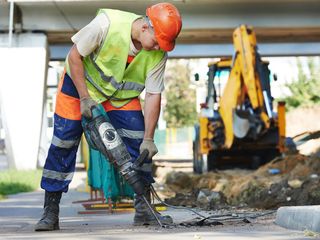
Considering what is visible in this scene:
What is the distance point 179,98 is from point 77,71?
187ft

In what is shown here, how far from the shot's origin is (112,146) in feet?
25.2

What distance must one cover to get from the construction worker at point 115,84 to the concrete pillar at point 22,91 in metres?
19.8

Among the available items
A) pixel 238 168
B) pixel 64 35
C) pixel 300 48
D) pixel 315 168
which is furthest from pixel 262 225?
pixel 300 48

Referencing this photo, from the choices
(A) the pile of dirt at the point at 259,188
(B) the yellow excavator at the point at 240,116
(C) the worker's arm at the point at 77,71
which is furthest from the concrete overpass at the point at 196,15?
(C) the worker's arm at the point at 77,71

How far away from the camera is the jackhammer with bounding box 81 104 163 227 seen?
7691 millimetres

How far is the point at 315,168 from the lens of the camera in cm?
1697

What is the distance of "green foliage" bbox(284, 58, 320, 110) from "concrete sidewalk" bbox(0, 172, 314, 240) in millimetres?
35645

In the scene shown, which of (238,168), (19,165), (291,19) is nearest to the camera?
(238,168)

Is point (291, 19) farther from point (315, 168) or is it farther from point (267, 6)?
point (315, 168)

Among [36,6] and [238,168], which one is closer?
[238,168]

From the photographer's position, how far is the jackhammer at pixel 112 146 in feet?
25.2

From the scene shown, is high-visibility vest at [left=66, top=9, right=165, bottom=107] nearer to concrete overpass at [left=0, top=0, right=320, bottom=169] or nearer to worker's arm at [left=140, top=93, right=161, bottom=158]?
worker's arm at [left=140, top=93, right=161, bottom=158]

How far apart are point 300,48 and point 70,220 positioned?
29.5 m

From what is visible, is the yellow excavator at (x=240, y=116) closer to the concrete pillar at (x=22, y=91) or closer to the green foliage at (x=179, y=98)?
the concrete pillar at (x=22, y=91)
